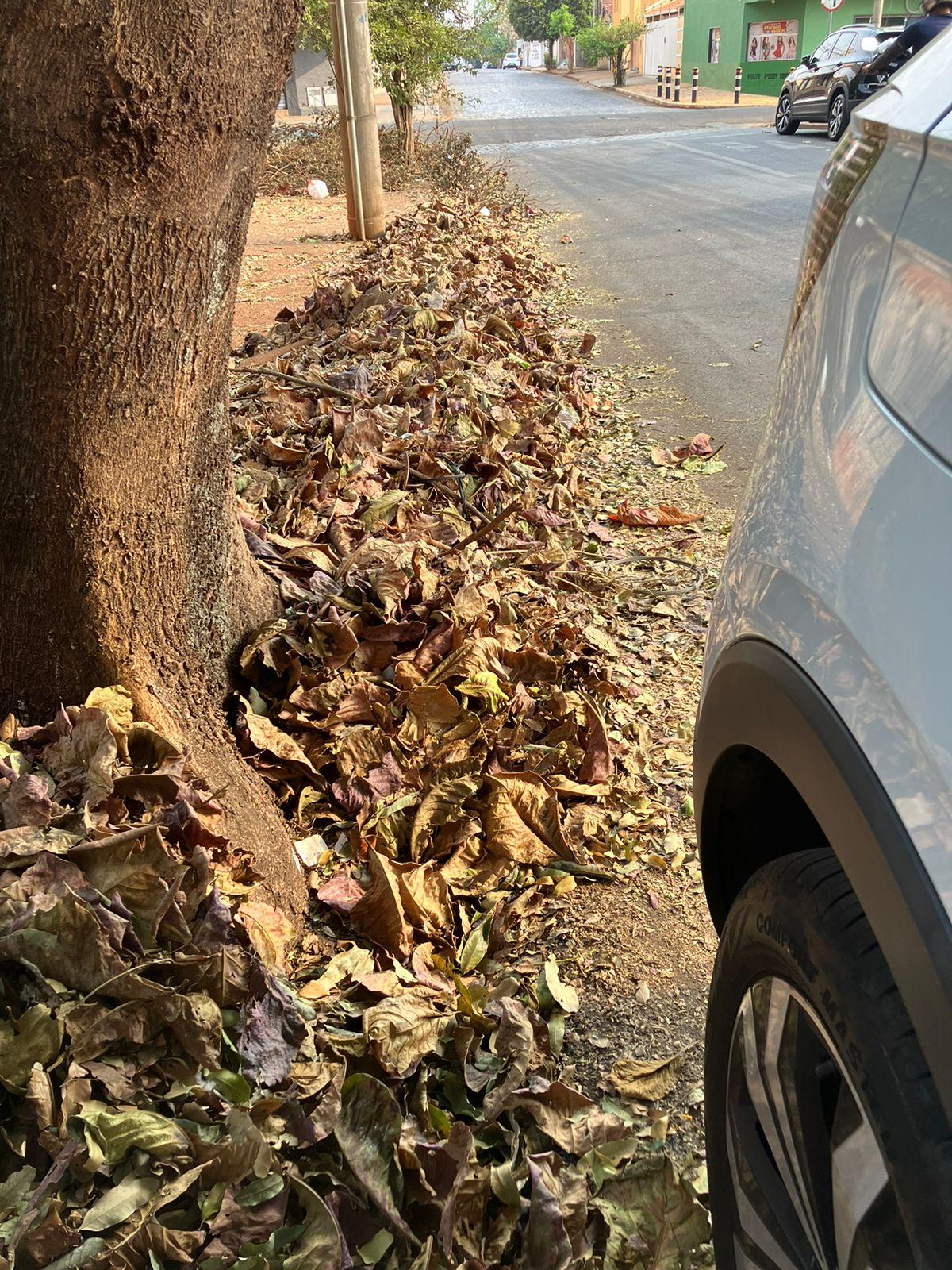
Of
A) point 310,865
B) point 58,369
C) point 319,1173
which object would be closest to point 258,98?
point 58,369

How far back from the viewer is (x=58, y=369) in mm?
2252

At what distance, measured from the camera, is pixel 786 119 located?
22.8 meters

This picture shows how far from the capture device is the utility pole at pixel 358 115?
35.0 feet

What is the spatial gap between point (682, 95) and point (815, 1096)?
45.5m

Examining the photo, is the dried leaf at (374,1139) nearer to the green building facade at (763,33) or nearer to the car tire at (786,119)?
the car tire at (786,119)

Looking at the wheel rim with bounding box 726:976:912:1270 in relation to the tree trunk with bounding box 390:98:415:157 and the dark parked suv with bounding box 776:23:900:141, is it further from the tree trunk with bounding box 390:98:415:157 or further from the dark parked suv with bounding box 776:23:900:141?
the dark parked suv with bounding box 776:23:900:141

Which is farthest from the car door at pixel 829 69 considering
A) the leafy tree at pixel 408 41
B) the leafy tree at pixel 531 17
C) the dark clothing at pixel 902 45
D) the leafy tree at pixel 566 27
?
the leafy tree at pixel 531 17

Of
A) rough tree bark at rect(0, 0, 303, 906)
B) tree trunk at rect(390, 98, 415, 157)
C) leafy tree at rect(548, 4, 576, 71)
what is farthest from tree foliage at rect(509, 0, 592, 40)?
rough tree bark at rect(0, 0, 303, 906)

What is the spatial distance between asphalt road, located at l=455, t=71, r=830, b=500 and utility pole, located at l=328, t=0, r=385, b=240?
2.18 m

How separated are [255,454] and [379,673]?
1.68m

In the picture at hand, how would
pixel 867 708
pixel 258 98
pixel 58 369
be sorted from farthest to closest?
pixel 258 98, pixel 58 369, pixel 867 708

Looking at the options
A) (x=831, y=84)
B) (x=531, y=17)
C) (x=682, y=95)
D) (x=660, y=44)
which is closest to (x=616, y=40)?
(x=660, y=44)

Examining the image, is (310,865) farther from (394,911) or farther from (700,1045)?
(700,1045)

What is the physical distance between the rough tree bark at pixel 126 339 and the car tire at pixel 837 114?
20.3 m
